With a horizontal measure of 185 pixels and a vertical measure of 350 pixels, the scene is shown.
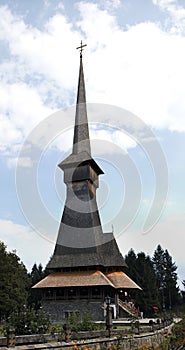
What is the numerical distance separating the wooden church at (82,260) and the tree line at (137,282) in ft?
9.97

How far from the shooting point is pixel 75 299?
120 feet

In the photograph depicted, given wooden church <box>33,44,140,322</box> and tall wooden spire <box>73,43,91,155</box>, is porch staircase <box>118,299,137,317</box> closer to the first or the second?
Result: wooden church <box>33,44,140,322</box>

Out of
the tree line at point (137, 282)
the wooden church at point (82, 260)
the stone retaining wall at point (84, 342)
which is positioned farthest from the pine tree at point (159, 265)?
the stone retaining wall at point (84, 342)

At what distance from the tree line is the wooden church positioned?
3038mm

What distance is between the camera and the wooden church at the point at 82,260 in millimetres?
36062

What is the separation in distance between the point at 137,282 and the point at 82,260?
25162 mm

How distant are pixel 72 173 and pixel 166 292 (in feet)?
139

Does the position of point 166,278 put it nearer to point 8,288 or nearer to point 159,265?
point 159,265

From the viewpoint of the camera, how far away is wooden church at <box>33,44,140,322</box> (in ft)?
118

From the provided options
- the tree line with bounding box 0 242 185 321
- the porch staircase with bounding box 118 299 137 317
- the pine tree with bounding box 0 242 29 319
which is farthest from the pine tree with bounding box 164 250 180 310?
the pine tree with bounding box 0 242 29 319

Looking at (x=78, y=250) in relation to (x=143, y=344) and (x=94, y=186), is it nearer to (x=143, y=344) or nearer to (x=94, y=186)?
(x=94, y=186)

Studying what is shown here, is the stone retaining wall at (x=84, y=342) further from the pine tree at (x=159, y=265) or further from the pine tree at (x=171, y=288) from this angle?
the pine tree at (x=159, y=265)

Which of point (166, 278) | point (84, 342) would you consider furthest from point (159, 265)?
point (84, 342)

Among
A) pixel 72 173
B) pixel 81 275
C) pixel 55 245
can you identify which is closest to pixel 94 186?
pixel 72 173
